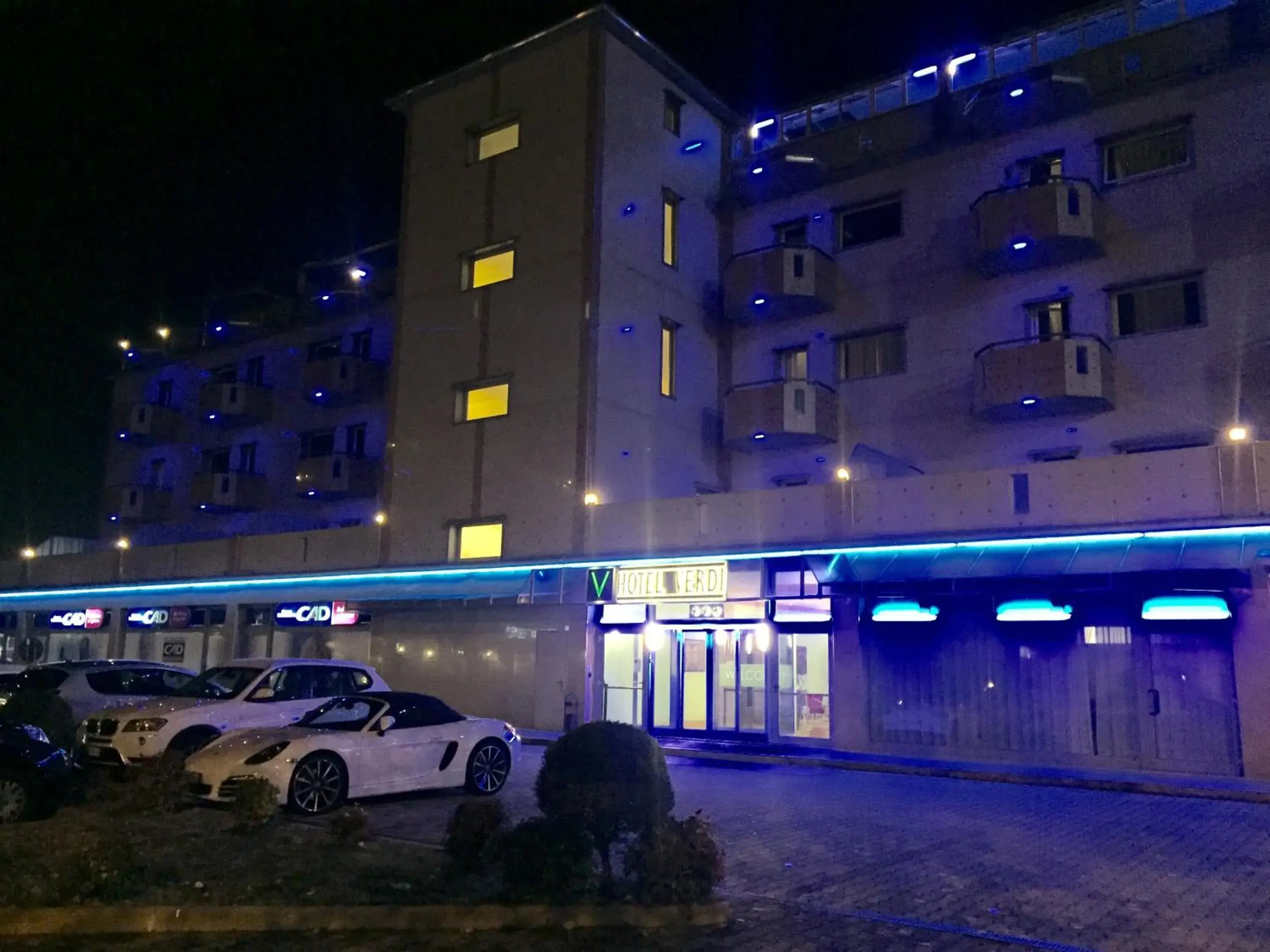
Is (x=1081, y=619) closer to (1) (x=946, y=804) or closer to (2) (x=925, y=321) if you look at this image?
(1) (x=946, y=804)

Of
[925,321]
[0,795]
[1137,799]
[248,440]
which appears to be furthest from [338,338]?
[1137,799]

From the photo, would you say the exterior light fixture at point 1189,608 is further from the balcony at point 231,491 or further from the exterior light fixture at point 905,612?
the balcony at point 231,491

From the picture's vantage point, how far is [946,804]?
540 inches

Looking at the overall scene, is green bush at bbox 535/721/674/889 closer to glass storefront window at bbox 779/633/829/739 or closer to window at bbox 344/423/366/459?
glass storefront window at bbox 779/633/829/739

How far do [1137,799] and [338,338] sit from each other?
2764 cm

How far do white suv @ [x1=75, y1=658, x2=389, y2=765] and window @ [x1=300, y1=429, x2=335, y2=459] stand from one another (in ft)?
63.4

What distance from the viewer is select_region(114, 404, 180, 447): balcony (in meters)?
39.8

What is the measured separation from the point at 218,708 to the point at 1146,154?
20.3 metres

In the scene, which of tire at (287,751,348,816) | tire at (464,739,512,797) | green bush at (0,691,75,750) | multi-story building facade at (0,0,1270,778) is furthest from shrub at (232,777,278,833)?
multi-story building facade at (0,0,1270,778)

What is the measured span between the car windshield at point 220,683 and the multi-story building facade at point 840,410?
820 cm

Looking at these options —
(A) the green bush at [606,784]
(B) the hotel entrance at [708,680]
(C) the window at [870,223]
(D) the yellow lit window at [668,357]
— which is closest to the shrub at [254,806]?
(A) the green bush at [606,784]

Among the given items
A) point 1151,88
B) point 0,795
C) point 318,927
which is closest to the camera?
point 318,927

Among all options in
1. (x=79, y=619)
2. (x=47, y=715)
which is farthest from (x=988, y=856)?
(x=79, y=619)

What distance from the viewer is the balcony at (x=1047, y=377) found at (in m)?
20.3
